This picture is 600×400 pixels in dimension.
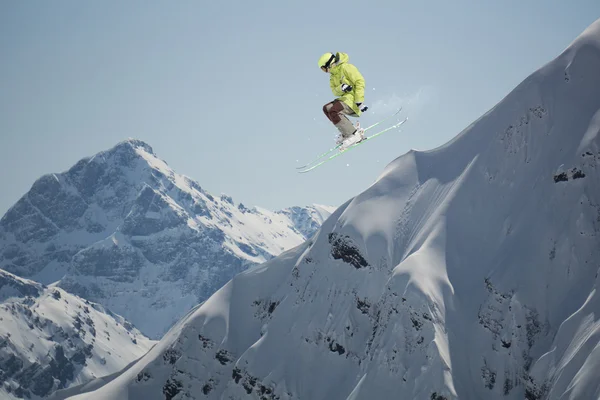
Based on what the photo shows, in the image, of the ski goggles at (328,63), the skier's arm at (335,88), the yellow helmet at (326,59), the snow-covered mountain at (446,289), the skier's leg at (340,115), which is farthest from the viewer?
the snow-covered mountain at (446,289)

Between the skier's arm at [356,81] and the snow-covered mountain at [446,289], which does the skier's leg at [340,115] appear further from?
the snow-covered mountain at [446,289]

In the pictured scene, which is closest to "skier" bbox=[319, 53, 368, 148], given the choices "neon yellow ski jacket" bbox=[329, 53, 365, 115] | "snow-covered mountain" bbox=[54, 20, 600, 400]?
"neon yellow ski jacket" bbox=[329, 53, 365, 115]

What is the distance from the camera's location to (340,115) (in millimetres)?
43969

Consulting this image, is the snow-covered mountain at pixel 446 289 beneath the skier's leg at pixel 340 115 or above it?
beneath

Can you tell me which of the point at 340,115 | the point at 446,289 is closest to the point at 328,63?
the point at 340,115

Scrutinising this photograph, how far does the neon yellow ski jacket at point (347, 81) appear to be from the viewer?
40656 millimetres

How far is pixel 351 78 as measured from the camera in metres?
A: 41.0

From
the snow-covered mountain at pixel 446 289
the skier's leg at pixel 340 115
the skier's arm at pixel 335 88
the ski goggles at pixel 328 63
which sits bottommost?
the snow-covered mountain at pixel 446 289

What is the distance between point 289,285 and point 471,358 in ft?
188

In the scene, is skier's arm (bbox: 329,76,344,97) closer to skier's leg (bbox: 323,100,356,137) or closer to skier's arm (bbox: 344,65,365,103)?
skier's leg (bbox: 323,100,356,137)

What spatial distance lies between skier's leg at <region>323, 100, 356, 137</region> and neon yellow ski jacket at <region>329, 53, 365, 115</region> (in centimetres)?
69

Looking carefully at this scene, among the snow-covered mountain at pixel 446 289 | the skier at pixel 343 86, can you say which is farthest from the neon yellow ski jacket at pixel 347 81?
the snow-covered mountain at pixel 446 289

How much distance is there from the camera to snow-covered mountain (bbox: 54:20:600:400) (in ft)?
446

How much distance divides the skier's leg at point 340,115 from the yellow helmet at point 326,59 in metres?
2.82
